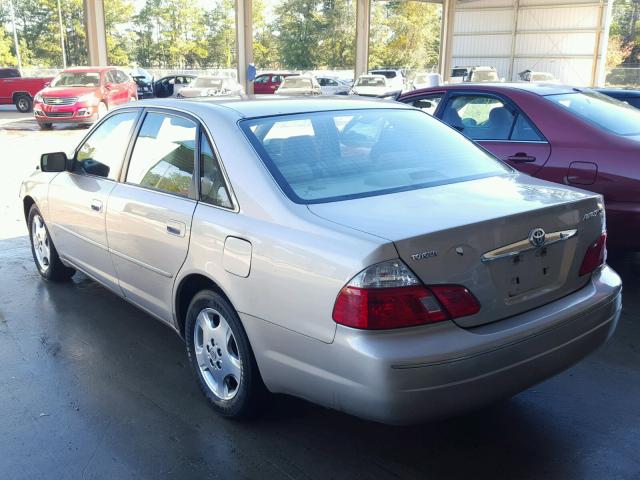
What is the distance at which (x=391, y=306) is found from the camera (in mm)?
2439

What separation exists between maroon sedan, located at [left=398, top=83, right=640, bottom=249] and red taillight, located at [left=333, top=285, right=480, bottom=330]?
3.01 meters

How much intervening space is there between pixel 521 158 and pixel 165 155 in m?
3.10

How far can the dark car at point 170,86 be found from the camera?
95.4 feet

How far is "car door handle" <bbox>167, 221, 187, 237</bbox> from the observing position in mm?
3336

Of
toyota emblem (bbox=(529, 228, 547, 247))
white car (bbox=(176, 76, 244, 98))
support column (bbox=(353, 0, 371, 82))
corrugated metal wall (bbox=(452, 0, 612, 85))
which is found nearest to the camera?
toyota emblem (bbox=(529, 228, 547, 247))

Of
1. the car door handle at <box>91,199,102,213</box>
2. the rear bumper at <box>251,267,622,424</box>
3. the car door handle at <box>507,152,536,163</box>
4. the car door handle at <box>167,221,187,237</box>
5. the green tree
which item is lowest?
the rear bumper at <box>251,267,622,424</box>

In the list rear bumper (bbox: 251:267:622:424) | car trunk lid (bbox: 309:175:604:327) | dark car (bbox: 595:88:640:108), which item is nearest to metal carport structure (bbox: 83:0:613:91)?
dark car (bbox: 595:88:640:108)

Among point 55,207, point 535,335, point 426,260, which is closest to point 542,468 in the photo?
point 535,335

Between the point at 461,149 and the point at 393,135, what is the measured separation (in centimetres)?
42

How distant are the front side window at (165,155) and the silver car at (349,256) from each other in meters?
0.01

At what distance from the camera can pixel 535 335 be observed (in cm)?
267

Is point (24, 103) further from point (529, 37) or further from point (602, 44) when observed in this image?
point (602, 44)

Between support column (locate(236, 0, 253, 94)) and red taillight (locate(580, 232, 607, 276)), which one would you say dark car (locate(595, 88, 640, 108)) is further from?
support column (locate(236, 0, 253, 94))

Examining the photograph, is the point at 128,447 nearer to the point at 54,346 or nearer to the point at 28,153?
the point at 54,346
